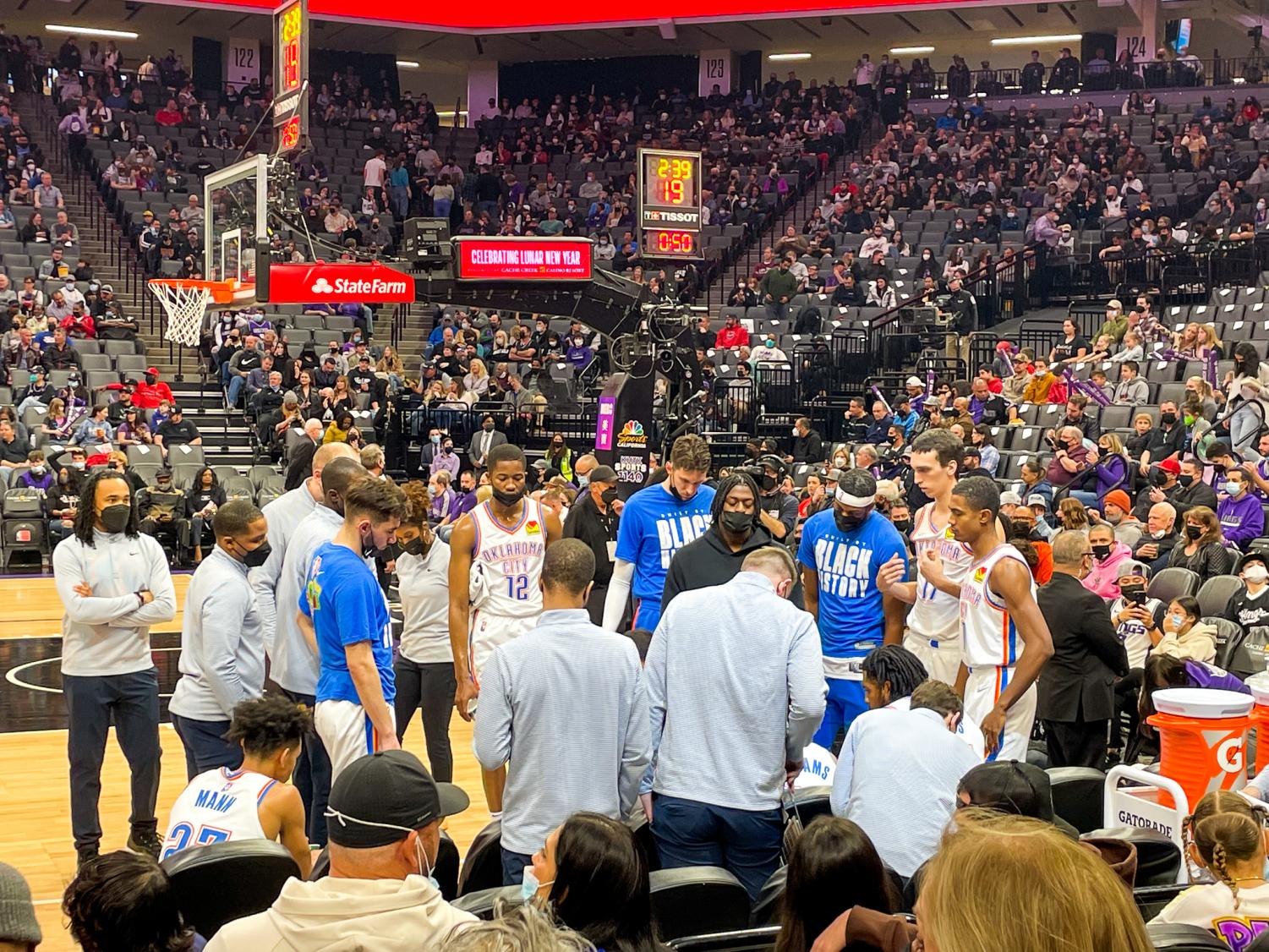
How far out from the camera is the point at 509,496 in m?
6.82

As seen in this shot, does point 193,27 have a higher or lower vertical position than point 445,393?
higher

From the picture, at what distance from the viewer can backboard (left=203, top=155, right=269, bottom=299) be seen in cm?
1395

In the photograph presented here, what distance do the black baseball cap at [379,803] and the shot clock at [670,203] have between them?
1267 cm

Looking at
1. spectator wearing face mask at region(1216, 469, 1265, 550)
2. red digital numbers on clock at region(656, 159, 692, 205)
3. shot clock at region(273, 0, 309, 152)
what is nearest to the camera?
spectator wearing face mask at region(1216, 469, 1265, 550)

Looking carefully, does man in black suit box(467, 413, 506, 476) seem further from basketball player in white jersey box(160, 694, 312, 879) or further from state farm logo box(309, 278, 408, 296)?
basketball player in white jersey box(160, 694, 312, 879)

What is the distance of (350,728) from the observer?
18.2 feet

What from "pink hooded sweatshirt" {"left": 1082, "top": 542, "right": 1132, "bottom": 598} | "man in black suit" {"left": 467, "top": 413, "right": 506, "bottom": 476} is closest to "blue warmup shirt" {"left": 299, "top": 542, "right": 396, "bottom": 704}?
"pink hooded sweatshirt" {"left": 1082, "top": 542, "right": 1132, "bottom": 598}

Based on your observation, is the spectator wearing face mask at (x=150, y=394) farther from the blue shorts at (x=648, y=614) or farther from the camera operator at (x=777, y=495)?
the blue shorts at (x=648, y=614)

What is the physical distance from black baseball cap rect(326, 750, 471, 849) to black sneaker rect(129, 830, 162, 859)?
364cm

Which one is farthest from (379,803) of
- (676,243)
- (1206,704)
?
(676,243)

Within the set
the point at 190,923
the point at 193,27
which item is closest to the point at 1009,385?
the point at 190,923

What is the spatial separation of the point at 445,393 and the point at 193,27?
15.3 meters

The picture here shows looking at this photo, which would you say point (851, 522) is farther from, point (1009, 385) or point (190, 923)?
point (1009, 385)

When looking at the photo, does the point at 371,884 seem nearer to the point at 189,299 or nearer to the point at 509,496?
the point at 509,496
